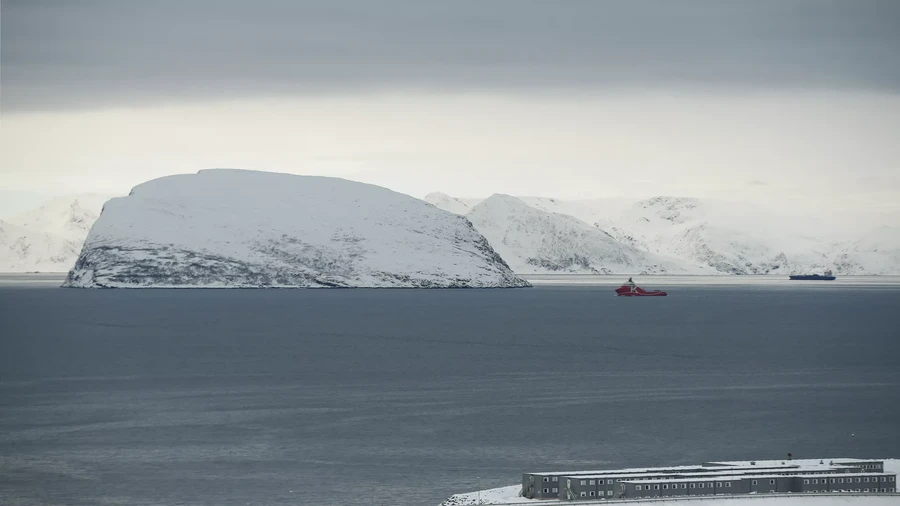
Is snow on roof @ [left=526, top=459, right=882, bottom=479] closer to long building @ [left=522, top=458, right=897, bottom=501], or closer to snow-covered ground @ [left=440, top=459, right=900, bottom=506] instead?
long building @ [left=522, top=458, right=897, bottom=501]

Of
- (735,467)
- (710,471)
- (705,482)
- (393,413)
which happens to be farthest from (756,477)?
(393,413)

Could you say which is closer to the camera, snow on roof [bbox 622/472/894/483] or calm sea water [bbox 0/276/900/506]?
snow on roof [bbox 622/472/894/483]

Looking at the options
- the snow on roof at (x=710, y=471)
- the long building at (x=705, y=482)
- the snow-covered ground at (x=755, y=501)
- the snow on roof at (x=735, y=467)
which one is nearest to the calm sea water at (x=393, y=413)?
the snow-covered ground at (x=755, y=501)

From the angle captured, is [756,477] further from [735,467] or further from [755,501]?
[735,467]

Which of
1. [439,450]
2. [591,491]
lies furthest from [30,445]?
[591,491]

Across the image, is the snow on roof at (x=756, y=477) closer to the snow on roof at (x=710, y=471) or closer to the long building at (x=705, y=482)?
the long building at (x=705, y=482)

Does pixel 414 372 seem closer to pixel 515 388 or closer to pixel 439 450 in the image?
pixel 515 388

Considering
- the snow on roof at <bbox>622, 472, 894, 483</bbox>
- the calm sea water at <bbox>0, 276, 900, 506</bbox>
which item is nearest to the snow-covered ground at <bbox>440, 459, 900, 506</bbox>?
the snow on roof at <bbox>622, 472, 894, 483</bbox>
